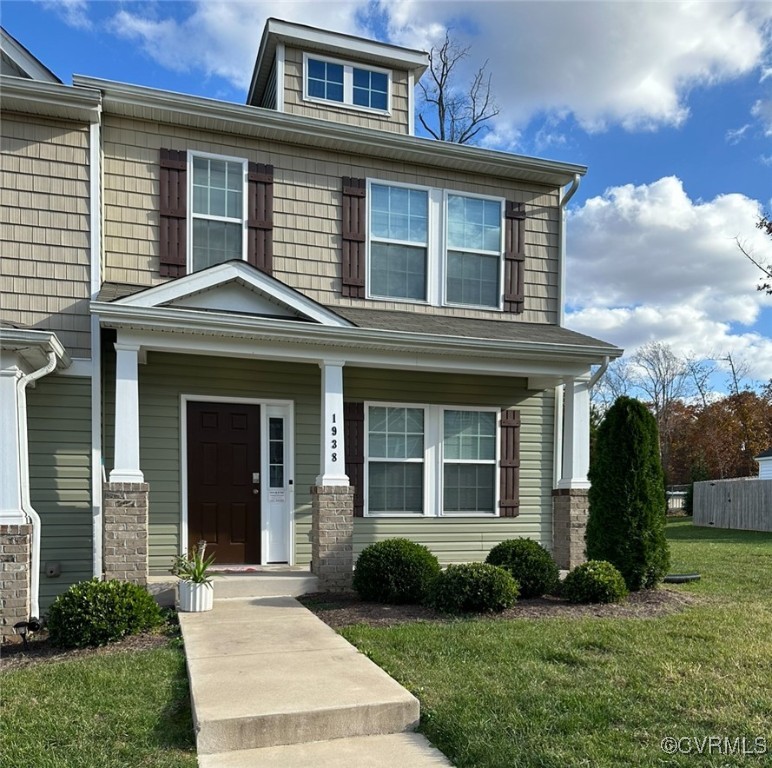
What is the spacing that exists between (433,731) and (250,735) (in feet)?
3.18

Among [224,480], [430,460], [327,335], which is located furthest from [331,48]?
[224,480]

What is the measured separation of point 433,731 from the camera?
359 centimetres

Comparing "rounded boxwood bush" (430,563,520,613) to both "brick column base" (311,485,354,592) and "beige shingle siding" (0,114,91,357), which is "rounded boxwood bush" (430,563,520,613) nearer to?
"brick column base" (311,485,354,592)

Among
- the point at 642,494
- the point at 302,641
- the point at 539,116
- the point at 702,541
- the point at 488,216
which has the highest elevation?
the point at 539,116

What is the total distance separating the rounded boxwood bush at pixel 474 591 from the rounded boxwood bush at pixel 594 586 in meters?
0.73

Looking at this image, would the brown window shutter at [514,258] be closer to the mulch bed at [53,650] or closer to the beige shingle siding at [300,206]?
the beige shingle siding at [300,206]

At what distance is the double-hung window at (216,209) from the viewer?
7.67m

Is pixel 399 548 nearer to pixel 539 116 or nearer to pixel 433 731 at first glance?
pixel 433 731

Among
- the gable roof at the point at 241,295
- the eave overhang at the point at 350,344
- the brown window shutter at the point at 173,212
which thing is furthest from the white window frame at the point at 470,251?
the brown window shutter at the point at 173,212

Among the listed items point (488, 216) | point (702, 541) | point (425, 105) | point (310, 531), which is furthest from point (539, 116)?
point (702, 541)

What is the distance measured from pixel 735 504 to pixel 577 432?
1295 cm

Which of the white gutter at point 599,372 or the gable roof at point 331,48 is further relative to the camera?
the gable roof at point 331,48

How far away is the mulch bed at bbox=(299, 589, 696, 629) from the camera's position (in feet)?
Result: 19.7

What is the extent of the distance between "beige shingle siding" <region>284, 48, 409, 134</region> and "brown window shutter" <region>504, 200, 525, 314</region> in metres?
1.95
